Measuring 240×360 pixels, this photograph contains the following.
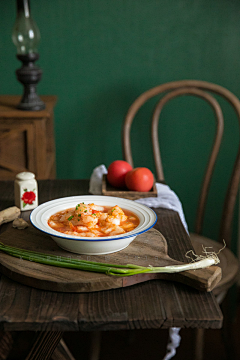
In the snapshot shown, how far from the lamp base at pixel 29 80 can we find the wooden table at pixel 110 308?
1277 millimetres

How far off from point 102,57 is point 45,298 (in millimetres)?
1785

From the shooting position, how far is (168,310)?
770mm

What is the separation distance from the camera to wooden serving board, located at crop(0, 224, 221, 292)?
0.82 m

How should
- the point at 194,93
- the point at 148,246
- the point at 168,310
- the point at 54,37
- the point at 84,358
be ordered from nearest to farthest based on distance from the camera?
the point at 168,310, the point at 148,246, the point at 84,358, the point at 194,93, the point at 54,37

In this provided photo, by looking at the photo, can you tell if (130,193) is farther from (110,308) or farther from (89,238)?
(110,308)

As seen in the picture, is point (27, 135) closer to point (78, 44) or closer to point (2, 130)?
point (2, 130)

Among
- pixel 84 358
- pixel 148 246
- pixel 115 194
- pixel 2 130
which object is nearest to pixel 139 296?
pixel 148 246

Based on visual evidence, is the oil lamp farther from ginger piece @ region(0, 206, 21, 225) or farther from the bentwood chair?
ginger piece @ region(0, 206, 21, 225)

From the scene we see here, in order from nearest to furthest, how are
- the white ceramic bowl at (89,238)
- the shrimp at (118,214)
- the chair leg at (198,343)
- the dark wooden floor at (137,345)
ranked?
the white ceramic bowl at (89,238) → the shrimp at (118,214) → the chair leg at (198,343) → the dark wooden floor at (137,345)

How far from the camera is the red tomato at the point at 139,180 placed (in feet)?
4.50

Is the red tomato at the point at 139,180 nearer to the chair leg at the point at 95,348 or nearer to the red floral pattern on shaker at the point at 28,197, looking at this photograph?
the red floral pattern on shaker at the point at 28,197

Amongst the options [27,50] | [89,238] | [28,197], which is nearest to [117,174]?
[28,197]

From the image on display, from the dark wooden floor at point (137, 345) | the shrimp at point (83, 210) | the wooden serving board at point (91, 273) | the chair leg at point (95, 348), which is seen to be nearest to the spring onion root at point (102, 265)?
the wooden serving board at point (91, 273)

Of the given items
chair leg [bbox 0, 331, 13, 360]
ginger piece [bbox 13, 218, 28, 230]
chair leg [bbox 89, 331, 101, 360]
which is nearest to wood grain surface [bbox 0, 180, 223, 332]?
ginger piece [bbox 13, 218, 28, 230]
